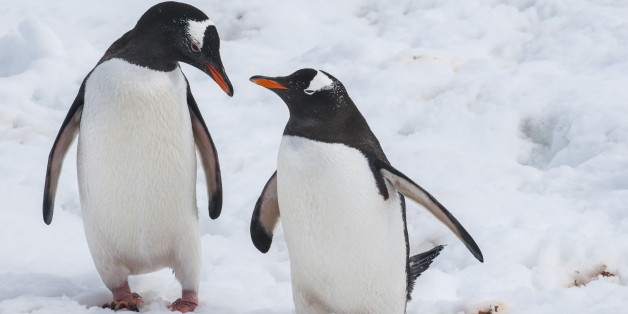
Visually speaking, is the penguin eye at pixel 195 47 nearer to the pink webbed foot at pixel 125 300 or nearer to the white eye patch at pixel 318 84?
the white eye patch at pixel 318 84

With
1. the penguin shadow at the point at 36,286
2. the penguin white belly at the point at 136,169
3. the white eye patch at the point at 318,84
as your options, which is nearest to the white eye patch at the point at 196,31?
the penguin white belly at the point at 136,169

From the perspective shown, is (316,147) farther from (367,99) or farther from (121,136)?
(367,99)

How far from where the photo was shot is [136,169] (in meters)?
2.74

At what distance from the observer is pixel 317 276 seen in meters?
2.58

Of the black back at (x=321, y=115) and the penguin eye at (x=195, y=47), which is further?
the penguin eye at (x=195, y=47)

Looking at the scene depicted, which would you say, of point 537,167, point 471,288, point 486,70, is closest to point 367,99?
point 486,70

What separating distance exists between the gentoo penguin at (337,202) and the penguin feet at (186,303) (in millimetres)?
427

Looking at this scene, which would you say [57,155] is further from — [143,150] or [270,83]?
[270,83]

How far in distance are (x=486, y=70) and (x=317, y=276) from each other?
117 inches

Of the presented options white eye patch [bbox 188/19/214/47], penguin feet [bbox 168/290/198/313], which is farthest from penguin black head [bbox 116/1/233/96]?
penguin feet [bbox 168/290/198/313]

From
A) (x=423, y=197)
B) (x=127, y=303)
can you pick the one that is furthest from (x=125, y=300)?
(x=423, y=197)

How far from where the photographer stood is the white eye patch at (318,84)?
8.33ft

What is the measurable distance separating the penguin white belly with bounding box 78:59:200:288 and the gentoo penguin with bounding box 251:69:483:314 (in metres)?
0.40

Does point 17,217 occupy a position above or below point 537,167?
above
